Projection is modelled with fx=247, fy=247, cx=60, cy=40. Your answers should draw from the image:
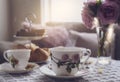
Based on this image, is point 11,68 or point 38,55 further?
point 38,55

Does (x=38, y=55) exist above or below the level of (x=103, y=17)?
below

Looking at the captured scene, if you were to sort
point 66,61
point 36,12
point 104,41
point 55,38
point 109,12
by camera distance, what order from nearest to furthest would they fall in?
point 66,61, point 109,12, point 104,41, point 55,38, point 36,12

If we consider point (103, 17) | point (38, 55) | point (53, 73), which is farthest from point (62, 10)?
point (53, 73)

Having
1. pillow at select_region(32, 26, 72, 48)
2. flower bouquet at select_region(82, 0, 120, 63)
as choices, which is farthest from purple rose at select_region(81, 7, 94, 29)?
pillow at select_region(32, 26, 72, 48)

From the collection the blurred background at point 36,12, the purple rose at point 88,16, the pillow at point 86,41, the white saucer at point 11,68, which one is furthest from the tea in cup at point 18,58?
the blurred background at point 36,12

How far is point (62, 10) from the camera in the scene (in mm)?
2871

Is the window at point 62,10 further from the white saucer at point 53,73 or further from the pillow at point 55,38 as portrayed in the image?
the white saucer at point 53,73

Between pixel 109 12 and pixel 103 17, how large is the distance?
1.4 inches

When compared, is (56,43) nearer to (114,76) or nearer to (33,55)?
(33,55)

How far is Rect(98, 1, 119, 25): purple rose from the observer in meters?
1.11

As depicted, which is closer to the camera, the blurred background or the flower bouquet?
the flower bouquet

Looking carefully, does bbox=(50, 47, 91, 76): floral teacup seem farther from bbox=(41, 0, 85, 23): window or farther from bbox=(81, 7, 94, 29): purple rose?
bbox=(41, 0, 85, 23): window

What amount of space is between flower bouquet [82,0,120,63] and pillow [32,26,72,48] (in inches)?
40.7

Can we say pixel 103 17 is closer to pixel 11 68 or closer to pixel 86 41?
pixel 11 68
